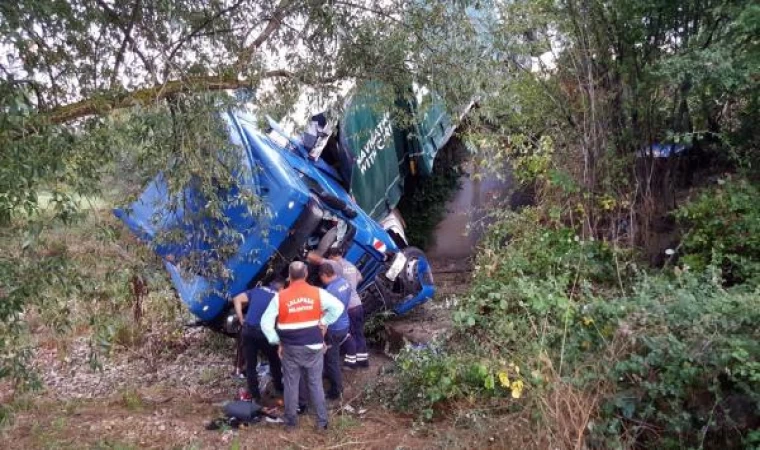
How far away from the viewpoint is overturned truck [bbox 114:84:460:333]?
5.19 m

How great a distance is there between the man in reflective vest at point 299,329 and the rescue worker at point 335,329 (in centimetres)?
41

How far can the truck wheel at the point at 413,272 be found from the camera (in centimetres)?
774

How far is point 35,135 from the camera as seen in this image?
357 centimetres

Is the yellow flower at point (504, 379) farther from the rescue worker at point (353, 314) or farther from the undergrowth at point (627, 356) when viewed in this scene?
the rescue worker at point (353, 314)

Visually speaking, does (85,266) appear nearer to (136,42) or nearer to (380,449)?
(136,42)

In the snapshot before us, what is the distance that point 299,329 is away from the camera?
580 cm

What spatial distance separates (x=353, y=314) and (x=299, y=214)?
1.38 metres

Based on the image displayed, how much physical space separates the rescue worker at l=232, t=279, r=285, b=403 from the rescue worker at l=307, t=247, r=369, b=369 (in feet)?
1.95

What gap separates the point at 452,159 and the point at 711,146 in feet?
14.2

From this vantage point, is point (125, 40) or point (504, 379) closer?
point (125, 40)

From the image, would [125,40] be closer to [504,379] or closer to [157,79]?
[157,79]

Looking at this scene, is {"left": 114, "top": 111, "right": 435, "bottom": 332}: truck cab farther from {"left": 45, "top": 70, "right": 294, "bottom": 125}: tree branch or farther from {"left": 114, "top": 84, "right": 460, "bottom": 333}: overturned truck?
{"left": 45, "top": 70, "right": 294, "bottom": 125}: tree branch

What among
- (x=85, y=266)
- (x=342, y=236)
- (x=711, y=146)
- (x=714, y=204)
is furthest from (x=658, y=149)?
(x=85, y=266)

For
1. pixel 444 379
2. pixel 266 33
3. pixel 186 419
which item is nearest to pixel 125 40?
pixel 266 33
